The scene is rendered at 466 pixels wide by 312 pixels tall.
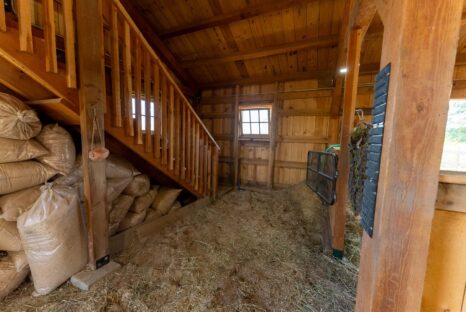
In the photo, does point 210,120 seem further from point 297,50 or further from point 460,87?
point 460,87

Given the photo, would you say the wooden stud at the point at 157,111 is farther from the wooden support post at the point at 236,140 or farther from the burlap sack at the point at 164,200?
the wooden support post at the point at 236,140

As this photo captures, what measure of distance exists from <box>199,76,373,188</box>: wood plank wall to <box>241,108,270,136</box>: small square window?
17cm

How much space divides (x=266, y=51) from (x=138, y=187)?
3037 millimetres

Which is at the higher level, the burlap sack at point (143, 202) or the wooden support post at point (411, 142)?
the wooden support post at point (411, 142)

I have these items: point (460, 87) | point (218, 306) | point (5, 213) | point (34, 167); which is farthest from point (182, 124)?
point (460, 87)

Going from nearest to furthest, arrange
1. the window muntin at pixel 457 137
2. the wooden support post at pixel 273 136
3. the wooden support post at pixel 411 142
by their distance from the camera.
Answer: the wooden support post at pixel 411 142 → the window muntin at pixel 457 137 → the wooden support post at pixel 273 136

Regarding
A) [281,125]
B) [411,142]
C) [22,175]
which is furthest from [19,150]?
[281,125]

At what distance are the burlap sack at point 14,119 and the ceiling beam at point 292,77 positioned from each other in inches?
142

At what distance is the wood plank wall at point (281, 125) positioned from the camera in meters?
3.79

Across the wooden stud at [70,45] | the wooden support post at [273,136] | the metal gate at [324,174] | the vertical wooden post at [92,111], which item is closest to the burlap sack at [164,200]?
the vertical wooden post at [92,111]

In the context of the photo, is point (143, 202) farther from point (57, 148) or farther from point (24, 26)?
point (24, 26)

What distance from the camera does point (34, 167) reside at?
1391mm

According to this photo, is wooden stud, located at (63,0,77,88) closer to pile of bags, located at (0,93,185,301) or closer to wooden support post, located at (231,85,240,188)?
Result: pile of bags, located at (0,93,185,301)

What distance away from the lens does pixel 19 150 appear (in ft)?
4.28
